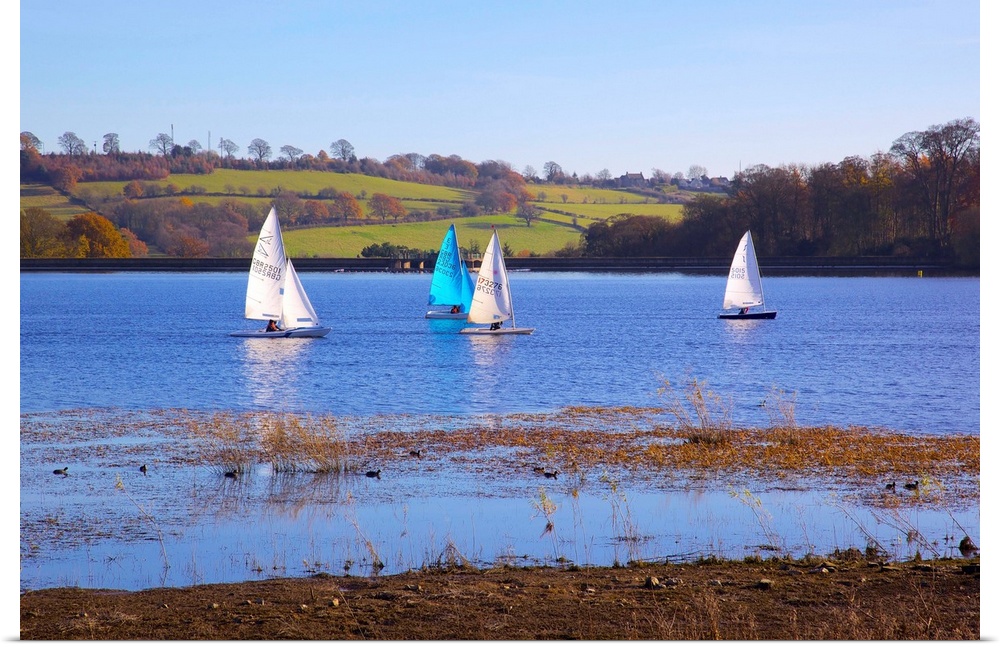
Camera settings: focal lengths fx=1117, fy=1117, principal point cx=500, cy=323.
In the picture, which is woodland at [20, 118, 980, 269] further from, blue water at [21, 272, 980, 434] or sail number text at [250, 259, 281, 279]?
sail number text at [250, 259, 281, 279]

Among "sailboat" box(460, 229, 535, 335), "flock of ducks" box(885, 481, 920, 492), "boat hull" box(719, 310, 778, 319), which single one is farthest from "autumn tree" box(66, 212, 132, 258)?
"flock of ducks" box(885, 481, 920, 492)

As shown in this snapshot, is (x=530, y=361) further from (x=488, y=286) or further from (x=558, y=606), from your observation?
(x=558, y=606)

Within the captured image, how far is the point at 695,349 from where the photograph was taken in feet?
184

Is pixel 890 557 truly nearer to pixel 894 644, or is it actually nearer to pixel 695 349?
pixel 894 644

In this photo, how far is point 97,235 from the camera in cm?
17062

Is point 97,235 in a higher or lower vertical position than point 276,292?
higher

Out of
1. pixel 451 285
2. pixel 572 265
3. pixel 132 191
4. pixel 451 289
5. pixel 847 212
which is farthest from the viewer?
pixel 132 191

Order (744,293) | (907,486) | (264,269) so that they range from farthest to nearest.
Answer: (744,293) → (264,269) → (907,486)

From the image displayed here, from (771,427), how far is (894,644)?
17301 mm

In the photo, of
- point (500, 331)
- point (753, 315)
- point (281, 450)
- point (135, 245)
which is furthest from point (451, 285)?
point (135, 245)

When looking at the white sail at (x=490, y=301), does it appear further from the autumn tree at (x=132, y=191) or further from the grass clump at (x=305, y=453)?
the autumn tree at (x=132, y=191)

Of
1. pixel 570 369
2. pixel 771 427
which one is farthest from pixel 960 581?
pixel 570 369

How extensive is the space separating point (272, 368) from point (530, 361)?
11.0 metres
